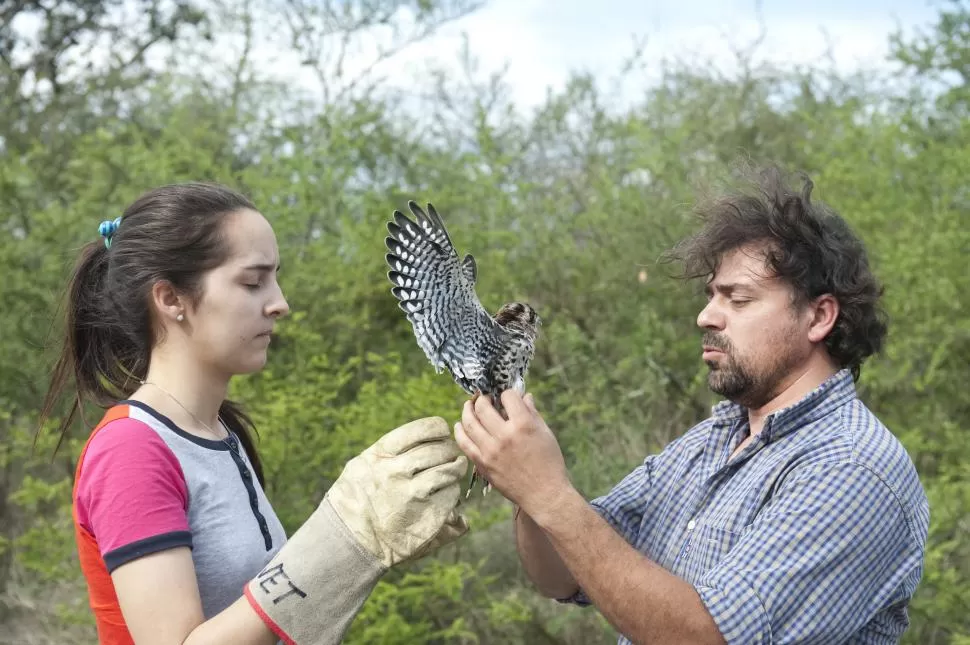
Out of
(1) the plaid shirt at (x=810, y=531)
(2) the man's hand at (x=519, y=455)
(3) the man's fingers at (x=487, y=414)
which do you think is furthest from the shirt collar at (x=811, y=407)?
(3) the man's fingers at (x=487, y=414)

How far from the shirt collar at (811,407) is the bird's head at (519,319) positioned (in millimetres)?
680

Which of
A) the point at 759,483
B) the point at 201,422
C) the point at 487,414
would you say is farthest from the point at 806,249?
the point at 201,422

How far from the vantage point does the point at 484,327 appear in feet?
8.04

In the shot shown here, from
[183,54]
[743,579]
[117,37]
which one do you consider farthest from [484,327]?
[117,37]

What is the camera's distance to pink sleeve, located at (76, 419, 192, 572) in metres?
1.76

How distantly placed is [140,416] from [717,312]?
3.90 ft

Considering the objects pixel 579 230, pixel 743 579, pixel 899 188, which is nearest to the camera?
pixel 743 579

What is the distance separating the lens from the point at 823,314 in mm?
2295

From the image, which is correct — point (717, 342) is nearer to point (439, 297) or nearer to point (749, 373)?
point (749, 373)

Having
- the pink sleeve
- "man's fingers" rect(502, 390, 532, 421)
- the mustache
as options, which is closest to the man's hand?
"man's fingers" rect(502, 390, 532, 421)

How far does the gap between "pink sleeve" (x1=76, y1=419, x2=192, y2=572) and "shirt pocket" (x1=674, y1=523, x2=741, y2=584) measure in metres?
0.97

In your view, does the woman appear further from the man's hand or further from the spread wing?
the spread wing

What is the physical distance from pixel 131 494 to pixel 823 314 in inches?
56.9

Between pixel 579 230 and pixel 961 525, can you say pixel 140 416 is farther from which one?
pixel 579 230
